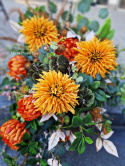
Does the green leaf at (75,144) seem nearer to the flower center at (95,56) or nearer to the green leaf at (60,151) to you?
the green leaf at (60,151)

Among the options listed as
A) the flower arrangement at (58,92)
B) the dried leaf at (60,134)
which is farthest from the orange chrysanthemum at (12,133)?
the dried leaf at (60,134)

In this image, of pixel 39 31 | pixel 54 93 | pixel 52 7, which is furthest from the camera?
pixel 52 7

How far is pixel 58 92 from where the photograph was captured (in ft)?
1.07

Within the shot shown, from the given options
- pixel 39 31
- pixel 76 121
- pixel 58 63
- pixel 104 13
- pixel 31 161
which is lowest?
pixel 31 161

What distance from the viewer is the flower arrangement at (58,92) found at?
0.33 meters

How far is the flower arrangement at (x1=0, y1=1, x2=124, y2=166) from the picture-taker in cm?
33

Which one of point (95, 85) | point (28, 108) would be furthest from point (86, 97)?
point (28, 108)

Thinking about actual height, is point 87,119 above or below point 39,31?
below

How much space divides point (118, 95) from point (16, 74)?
0.36 metres

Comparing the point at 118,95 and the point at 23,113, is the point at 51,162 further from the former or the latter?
the point at 118,95

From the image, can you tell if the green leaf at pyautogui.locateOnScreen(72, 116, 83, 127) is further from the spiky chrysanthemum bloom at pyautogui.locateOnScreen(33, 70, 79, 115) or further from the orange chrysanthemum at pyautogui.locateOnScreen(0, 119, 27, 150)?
the orange chrysanthemum at pyautogui.locateOnScreen(0, 119, 27, 150)

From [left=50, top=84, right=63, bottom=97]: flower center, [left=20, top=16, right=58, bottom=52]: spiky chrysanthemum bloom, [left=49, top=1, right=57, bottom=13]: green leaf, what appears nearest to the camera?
[left=50, top=84, right=63, bottom=97]: flower center

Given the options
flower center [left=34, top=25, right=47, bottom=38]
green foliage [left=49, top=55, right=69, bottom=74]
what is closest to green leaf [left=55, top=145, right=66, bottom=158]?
green foliage [left=49, top=55, right=69, bottom=74]

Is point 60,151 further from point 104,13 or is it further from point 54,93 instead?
point 104,13
